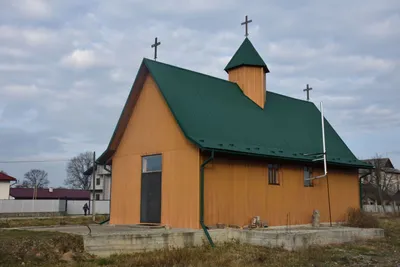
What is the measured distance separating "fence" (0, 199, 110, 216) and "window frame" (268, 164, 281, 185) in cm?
2933

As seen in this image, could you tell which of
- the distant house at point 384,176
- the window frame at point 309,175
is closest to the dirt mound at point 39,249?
the window frame at point 309,175

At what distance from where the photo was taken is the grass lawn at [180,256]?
11.5 metres

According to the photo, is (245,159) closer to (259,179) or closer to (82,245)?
(259,179)

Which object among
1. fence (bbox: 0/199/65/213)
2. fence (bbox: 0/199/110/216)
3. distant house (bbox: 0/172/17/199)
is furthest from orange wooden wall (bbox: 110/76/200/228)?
distant house (bbox: 0/172/17/199)

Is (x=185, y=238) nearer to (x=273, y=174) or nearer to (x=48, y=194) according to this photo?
(x=273, y=174)

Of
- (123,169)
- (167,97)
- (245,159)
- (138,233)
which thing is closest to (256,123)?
(245,159)


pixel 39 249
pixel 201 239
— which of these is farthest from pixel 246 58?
pixel 39 249

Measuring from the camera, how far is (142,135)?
A: 18203 millimetres

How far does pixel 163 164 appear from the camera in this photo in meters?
17.0

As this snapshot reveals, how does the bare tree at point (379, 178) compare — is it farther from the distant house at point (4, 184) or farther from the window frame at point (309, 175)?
the distant house at point (4, 184)

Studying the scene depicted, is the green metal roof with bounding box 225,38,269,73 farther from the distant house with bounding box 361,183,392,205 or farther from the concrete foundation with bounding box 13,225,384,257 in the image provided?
the distant house with bounding box 361,183,392,205

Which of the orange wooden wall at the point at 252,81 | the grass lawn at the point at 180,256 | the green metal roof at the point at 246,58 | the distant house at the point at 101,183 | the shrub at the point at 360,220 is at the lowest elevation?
the grass lawn at the point at 180,256

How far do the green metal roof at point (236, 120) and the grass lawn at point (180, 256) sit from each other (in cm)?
378

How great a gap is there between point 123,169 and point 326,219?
386 inches
